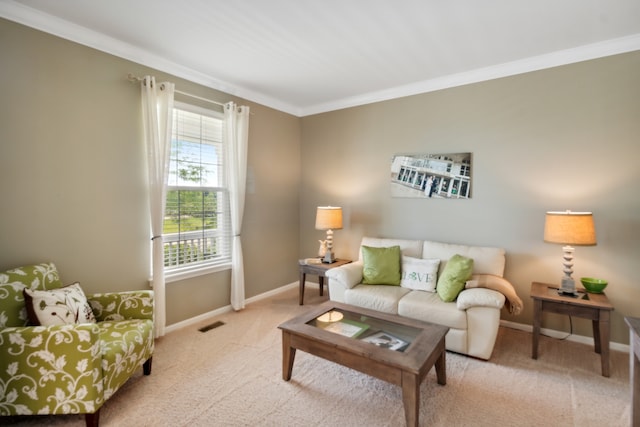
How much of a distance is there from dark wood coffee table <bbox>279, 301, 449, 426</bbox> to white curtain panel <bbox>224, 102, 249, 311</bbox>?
4.92 feet

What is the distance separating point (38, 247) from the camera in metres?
2.36

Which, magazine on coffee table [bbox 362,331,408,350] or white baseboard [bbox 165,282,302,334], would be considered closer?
magazine on coffee table [bbox 362,331,408,350]

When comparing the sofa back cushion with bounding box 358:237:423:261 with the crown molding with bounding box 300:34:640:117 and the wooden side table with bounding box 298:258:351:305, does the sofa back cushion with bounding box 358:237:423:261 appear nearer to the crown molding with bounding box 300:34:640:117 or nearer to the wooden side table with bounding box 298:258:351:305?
the wooden side table with bounding box 298:258:351:305

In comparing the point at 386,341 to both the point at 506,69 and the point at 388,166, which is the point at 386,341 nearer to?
the point at 388,166

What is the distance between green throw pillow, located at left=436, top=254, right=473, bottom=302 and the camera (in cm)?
276

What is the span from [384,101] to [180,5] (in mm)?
2567

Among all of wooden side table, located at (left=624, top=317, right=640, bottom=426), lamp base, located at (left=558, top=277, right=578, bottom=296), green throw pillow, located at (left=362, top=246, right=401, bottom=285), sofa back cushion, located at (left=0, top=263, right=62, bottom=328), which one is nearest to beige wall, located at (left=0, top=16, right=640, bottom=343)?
sofa back cushion, located at (left=0, top=263, right=62, bottom=328)

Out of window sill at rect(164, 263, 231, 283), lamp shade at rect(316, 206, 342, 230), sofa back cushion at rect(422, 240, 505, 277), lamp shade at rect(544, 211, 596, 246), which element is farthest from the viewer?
lamp shade at rect(316, 206, 342, 230)

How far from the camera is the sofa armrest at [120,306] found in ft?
7.72

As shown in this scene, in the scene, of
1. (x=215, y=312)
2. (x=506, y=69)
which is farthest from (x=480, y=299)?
(x=215, y=312)

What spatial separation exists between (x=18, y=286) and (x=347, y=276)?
2.63 meters

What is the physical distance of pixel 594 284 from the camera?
8.69 feet

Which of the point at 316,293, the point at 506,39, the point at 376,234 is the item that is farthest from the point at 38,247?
the point at 506,39

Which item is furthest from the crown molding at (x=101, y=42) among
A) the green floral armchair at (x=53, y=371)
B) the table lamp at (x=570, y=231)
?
the table lamp at (x=570, y=231)
